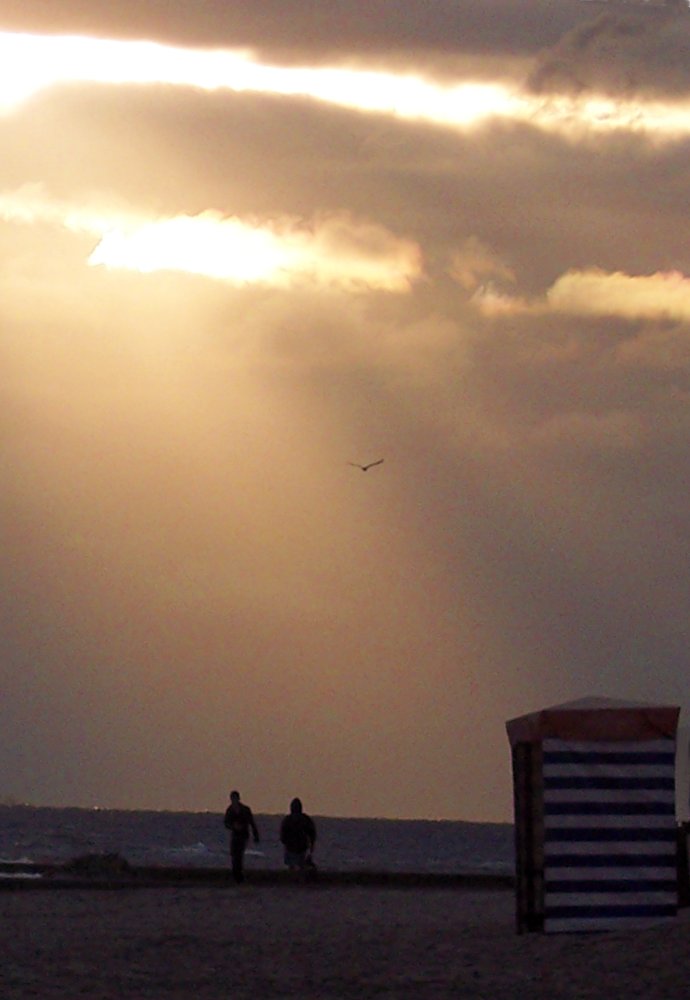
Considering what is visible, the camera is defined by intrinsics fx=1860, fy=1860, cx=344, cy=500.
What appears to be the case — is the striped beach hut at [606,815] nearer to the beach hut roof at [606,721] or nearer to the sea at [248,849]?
the beach hut roof at [606,721]

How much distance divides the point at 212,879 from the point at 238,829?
122 cm

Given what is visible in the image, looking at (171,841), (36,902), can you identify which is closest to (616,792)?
(36,902)

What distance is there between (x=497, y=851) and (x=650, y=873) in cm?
8300

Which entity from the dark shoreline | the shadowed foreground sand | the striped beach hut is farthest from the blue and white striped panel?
the dark shoreline

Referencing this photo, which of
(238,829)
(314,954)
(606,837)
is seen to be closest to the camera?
(314,954)

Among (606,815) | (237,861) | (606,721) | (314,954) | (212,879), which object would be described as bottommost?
(314,954)

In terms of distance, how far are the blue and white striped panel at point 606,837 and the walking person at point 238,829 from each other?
1121 cm

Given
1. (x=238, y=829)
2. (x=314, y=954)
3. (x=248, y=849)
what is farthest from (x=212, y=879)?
(x=248, y=849)

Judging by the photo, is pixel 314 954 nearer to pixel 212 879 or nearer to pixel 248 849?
pixel 212 879

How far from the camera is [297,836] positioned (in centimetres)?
3256

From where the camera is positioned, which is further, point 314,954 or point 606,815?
point 606,815

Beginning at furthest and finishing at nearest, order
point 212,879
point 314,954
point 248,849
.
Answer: point 248,849
point 212,879
point 314,954

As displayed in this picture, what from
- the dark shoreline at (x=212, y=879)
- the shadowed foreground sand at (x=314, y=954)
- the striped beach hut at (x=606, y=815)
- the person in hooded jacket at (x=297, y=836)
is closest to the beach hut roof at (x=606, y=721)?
the striped beach hut at (x=606, y=815)

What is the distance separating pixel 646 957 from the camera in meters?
18.4
